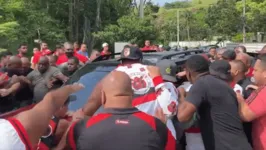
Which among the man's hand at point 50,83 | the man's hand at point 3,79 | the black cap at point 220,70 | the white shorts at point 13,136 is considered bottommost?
the man's hand at point 50,83

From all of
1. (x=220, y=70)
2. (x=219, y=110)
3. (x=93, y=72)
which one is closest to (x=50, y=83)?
(x=93, y=72)

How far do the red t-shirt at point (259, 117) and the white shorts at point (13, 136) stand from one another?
226 cm

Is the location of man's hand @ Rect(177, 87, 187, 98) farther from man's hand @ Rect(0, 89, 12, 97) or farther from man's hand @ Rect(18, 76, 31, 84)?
man's hand @ Rect(18, 76, 31, 84)

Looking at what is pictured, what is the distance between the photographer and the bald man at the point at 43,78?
672 centimetres

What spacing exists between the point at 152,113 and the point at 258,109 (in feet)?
3.13

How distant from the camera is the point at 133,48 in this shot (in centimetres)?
410

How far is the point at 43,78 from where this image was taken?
6977 millimetres

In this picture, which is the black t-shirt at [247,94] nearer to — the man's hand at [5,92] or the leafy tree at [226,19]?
the man's hand at [5,92]

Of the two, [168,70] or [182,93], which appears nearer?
[182,93]

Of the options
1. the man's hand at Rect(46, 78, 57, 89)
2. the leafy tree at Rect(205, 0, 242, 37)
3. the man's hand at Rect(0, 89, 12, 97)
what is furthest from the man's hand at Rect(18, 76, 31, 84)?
the leafy tree at Rect(205, 0, 242, 37)

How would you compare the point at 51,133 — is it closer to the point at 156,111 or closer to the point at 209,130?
the point at 156,111

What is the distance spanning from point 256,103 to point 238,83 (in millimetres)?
1156

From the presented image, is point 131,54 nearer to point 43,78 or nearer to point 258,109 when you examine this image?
point 258,109

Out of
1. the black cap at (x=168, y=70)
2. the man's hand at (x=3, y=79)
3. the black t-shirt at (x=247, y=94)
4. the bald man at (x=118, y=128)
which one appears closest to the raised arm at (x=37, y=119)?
the bald man at (x=118, y=128)
